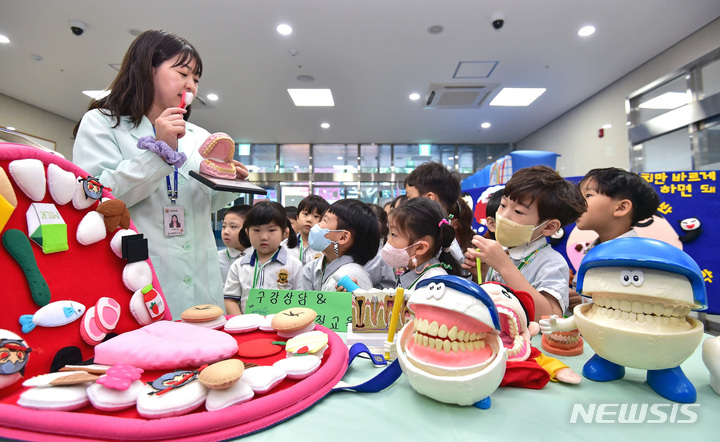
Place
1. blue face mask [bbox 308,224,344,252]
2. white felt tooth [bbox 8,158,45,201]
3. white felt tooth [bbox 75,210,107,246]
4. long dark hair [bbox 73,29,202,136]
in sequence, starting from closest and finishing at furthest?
white felt tooth [bbox 8,158,45,201] → white felt tooth [bbox 75,210,107,246] → long dark hair [bbox 73,29,202,136] → blue face mask [bbox 308,224,344,252]

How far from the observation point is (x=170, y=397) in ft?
1.83

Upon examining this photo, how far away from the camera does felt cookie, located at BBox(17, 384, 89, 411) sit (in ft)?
1.75

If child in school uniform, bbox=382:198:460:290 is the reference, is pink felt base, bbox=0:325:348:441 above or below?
below

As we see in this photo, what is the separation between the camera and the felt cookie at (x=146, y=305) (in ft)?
2.89

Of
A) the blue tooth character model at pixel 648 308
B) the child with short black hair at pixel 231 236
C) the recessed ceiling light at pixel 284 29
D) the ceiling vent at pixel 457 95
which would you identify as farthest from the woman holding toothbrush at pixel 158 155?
the ceiling vent at pixel 457 95

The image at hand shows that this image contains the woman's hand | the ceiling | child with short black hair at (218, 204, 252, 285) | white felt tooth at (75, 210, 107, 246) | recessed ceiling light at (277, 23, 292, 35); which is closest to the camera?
white felt tooth at (75, 210, 107, 246)

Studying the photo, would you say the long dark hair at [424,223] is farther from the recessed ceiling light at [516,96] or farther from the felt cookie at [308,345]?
the recessed ceiling light at [516,96]

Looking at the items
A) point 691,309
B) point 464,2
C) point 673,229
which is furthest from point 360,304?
point 464,2

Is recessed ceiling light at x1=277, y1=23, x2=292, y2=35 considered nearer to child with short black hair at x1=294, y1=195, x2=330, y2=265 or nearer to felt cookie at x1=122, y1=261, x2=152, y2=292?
child with short black hair at x1=294, y1=195, x2=330, y2=265

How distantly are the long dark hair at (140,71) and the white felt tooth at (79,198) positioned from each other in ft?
1.69

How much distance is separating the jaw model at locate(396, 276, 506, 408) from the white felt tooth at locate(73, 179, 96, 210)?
87 cm

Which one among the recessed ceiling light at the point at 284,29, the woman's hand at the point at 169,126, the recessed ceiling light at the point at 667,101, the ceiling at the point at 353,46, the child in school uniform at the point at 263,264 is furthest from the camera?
the recessed ceiling light at the point at 667,101

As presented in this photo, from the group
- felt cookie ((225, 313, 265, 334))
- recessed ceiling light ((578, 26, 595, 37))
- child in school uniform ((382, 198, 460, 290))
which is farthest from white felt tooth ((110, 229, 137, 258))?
recessed ceiling light ((578, 26, 595, 37))

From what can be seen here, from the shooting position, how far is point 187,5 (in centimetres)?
382
